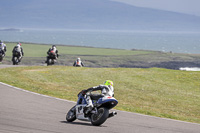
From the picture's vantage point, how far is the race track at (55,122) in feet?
35.8

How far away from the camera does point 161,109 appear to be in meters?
19.9

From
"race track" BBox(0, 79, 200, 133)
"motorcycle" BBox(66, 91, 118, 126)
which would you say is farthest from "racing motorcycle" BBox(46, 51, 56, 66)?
"motorcycle" BBox(66, 91, 118, 126)

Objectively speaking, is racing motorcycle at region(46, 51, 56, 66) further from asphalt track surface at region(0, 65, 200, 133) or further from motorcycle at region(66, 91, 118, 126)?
motorcycle at region(66, 91, 118, 126)

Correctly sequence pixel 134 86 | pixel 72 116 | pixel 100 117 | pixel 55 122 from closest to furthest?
pixel 100 117 < pixel 55 122 < pixel 72 116 < pixel 134 86

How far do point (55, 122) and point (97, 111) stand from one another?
140 centimetres

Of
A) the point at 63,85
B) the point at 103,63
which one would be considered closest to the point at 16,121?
the point at 63,85

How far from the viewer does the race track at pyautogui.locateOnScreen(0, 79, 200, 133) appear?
10.9 meters

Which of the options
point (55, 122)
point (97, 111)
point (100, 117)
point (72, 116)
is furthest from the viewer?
point (72, 116)

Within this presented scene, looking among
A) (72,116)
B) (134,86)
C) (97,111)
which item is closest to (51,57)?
(134,86)

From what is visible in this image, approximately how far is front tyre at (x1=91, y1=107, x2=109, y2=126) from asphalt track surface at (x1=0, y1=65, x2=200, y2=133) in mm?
168

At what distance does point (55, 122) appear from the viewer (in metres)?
12.1

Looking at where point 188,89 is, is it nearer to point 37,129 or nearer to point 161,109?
point 161,109

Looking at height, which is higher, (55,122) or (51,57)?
(51,57)

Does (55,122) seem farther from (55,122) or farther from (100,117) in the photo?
(100,117)
